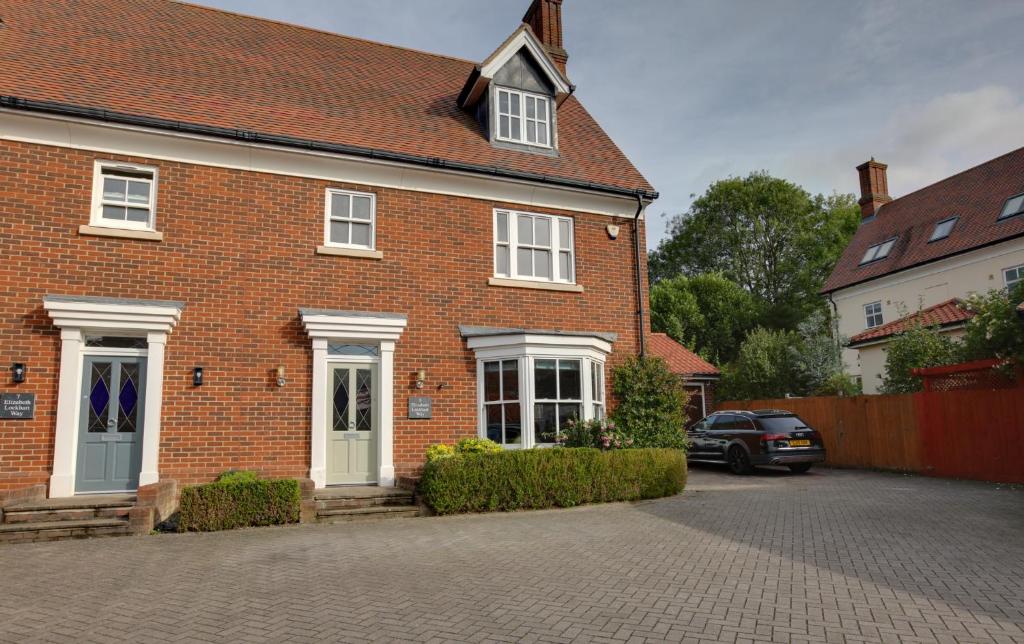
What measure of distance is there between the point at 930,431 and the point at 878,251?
16.7 m

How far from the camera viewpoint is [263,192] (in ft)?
37.1

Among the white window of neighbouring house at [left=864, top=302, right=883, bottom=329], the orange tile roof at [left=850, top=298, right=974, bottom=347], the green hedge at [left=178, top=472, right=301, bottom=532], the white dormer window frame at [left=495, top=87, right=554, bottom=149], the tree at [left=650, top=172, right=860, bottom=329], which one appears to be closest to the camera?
the green hedge at [left=178, top=472, right=301, bottom=532]

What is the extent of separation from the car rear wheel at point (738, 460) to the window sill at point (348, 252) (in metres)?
10.2

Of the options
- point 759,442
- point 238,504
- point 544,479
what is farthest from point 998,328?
point 238,504

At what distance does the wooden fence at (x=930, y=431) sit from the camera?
1313cm

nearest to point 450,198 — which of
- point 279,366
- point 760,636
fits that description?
point 279,366

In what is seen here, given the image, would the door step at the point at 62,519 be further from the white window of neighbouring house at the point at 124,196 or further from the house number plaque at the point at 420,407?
the house number plaque at the point at 420,407

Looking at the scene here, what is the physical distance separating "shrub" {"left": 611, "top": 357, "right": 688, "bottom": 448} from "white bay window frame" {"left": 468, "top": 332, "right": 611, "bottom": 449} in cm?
92

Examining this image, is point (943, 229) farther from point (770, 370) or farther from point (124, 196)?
point (124, 196)

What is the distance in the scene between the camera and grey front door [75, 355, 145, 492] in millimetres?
9781

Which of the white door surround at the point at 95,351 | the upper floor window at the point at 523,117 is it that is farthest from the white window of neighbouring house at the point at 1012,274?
the white door surround at the point at 95,351

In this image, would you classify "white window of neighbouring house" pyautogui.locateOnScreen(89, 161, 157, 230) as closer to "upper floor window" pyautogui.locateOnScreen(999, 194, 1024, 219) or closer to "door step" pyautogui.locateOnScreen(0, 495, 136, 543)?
"door step" pyautogui.locateOnScreen(0, 495, 136, 543)

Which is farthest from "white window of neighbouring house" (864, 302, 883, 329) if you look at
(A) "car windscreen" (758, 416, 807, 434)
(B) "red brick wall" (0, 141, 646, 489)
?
(B) "red brick wall" (0, 141, 646, 489)

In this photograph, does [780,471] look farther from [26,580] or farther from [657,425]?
[26,580]
